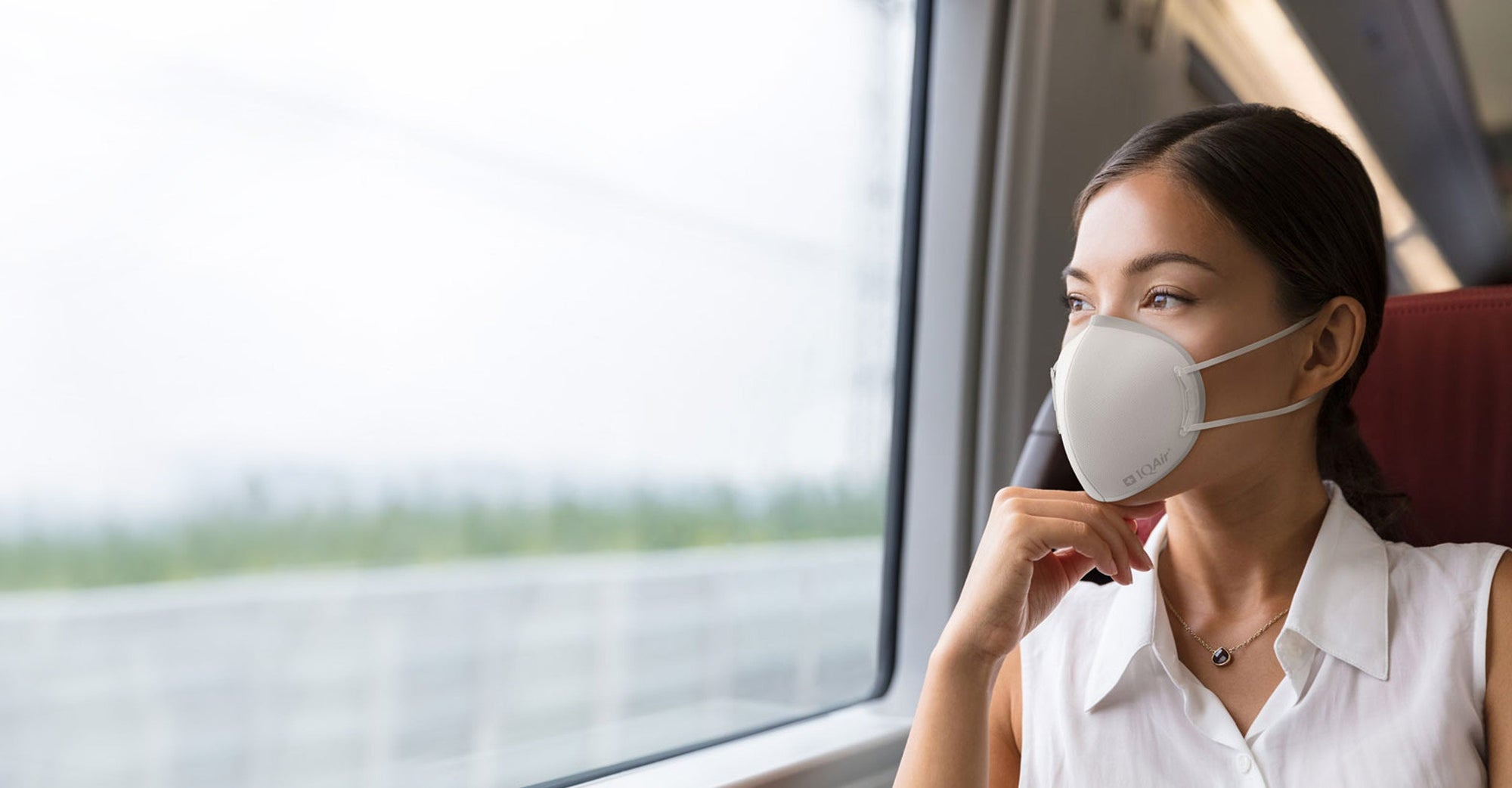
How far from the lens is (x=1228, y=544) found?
1.14m

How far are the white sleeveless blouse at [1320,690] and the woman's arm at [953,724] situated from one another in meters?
0.10

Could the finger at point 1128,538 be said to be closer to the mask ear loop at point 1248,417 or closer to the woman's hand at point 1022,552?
the woman's hand at point 1022,552

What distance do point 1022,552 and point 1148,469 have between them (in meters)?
0.15

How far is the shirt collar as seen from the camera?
103 centimetres

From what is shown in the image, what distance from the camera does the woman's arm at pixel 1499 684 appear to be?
3.05ft

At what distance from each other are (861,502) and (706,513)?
1.24 ft

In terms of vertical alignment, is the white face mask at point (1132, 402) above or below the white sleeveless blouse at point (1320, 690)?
above

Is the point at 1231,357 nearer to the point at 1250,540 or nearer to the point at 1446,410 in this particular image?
the point at 1250,540

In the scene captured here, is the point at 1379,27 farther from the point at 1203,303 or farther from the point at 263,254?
the point at 263,254

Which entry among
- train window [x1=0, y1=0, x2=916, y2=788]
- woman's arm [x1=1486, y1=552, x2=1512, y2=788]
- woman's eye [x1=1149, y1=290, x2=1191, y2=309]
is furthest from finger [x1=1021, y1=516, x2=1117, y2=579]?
train window [x1=0, y1=0, x2=916, y2=788]

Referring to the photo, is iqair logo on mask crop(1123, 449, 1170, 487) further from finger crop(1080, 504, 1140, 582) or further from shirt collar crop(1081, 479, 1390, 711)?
shirt collar crop(1081, 479, 1390, 711)

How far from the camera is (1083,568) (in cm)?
121

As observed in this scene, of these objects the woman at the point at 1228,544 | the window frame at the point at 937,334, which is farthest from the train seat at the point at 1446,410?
the window frame at the point at 937,334

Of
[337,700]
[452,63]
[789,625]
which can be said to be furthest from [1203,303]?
[789,625]
